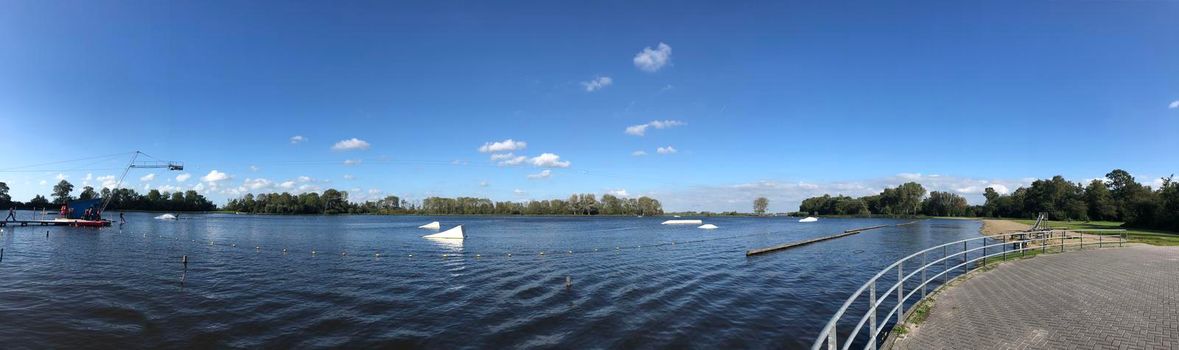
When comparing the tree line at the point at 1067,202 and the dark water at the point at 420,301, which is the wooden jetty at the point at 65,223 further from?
the tree line at the point at 1067,202

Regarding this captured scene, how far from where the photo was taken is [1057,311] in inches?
382

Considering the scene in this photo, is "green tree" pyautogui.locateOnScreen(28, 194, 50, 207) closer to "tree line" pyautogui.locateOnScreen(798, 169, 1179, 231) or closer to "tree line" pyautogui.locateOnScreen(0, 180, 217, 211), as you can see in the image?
"tree line" pyautogui.locateOnScreen(0, 180, 217, 211)

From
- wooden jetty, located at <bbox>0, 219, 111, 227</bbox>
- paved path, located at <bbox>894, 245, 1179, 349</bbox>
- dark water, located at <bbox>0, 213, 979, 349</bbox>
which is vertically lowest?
dark water, located at <bbox>0, 213, 979, 349</bbox>

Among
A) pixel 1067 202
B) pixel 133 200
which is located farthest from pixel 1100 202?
pixel 133 200

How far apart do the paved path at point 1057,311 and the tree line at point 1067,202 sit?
51.6 metres

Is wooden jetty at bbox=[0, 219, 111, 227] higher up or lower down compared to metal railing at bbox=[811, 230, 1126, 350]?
lower down

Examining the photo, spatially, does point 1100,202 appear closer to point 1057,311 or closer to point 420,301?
point 1057,311

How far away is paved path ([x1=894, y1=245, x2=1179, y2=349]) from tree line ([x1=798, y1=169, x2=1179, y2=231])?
51576mm

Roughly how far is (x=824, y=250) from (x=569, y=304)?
83.5 ft

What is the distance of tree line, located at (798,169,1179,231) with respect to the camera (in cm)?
5091

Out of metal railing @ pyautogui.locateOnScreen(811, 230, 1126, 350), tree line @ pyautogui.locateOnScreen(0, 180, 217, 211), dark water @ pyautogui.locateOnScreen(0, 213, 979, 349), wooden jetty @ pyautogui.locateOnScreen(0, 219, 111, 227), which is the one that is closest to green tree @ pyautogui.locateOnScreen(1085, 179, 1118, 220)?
metal railing @ pyautogui.locateOnScreen(811, 230, 1126, 350)

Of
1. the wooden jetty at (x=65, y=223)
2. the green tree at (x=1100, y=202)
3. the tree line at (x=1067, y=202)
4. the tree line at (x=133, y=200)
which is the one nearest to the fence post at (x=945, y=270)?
the tree line at (x=1067, y=202)

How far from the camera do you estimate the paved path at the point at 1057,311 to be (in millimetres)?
7715

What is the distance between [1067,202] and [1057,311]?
127m
